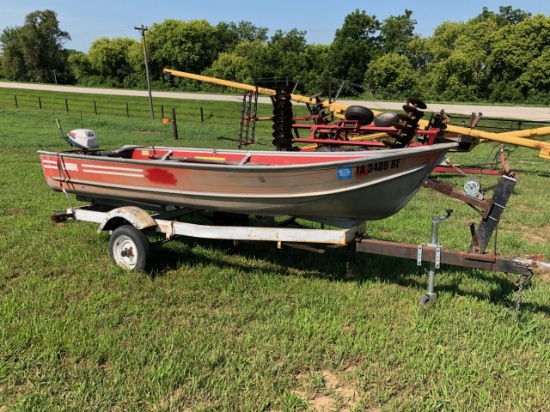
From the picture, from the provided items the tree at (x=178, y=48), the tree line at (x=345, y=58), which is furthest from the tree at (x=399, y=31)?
the tree at (x=178, y=48)

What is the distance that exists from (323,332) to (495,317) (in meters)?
1.41

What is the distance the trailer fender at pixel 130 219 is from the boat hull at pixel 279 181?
258 millimetres

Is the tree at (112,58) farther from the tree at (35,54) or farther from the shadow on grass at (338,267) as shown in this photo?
the shadow on grass at (338,267)

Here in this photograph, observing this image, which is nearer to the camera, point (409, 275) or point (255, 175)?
point (255, 175)

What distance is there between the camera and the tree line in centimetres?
4402

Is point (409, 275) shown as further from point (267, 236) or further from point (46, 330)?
point (46, 330)

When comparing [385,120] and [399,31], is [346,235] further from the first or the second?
[399,31]

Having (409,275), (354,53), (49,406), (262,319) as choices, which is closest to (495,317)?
(409,275)

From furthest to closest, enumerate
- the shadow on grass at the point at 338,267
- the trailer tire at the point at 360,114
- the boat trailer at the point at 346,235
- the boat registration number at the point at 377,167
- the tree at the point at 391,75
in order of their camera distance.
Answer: the tree at the point at 391,75, the trailer tire at the point at 360,114, the shadow on grass at the point at 338,267, the boat registration number at the point at 377,167, the boat trailer at the point at 346,235

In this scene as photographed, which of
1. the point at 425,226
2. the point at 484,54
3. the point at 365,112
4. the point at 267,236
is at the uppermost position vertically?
the point at 484,54

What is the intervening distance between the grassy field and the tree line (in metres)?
26.2

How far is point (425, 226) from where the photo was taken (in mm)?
5980

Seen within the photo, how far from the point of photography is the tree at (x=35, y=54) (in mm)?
70688

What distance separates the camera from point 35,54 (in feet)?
232
